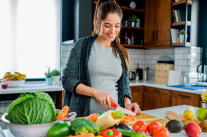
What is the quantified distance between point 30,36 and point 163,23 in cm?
230

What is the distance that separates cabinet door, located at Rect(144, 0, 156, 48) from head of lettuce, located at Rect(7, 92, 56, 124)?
11.1ft

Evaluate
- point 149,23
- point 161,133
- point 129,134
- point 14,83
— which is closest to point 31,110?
point 129,134

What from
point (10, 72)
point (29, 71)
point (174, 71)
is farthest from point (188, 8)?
point (10, 72)

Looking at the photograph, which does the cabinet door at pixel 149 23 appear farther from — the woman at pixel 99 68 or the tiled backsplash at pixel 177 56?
the woman at pixel 99 68

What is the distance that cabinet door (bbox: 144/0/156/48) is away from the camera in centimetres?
392

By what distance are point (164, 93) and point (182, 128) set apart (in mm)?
2256

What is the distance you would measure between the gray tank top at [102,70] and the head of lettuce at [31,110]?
2.25 ft

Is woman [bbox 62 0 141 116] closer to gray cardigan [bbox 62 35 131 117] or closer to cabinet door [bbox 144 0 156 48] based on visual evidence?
gray cardigan [bbox 62 35 131 117]

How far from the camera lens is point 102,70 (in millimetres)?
1488

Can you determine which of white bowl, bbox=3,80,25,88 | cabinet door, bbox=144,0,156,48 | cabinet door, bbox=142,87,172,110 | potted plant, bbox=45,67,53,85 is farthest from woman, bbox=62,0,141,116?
cabinet door, bbox=144,0,156,48

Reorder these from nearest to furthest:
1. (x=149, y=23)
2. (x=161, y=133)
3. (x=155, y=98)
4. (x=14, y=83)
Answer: (x=161, y=133), (x=14, y=83), (x=155, y=98), (x=149, y=23)

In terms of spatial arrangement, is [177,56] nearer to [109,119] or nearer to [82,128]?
[109,119]

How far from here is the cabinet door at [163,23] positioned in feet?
11.8

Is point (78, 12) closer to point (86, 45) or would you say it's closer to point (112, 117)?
point (86, 45)
